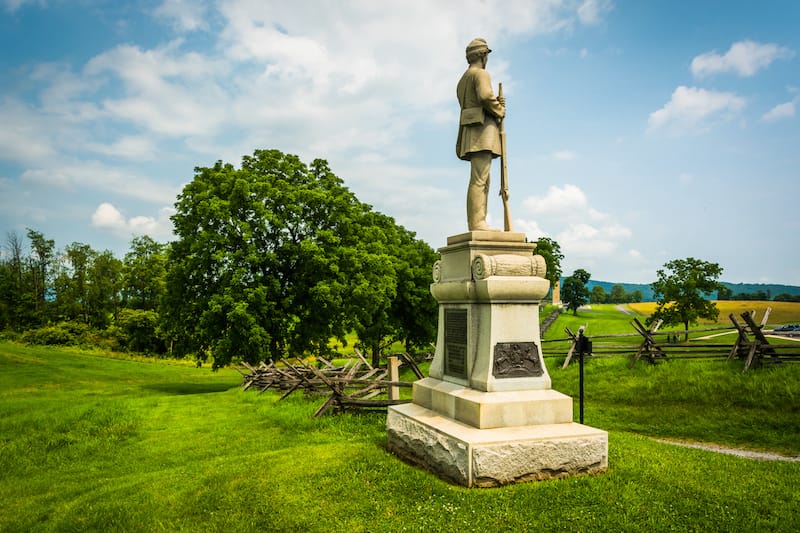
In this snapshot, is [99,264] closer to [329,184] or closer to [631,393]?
[329,184]

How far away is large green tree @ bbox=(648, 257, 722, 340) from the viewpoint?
32.2 m

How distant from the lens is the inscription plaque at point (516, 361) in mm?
6402

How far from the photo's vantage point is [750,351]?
13.8 m

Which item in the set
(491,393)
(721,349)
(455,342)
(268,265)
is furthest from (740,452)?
(268,265)

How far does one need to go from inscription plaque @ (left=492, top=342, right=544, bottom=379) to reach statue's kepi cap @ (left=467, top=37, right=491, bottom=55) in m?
4.58

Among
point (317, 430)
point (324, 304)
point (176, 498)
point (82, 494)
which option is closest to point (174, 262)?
point (324, 304)

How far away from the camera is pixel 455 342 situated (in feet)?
23.2

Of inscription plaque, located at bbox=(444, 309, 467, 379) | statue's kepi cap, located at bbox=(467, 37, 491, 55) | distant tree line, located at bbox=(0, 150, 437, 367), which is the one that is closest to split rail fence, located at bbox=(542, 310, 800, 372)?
inscription plaque, located at bbox=(444, 309, 467, 379)

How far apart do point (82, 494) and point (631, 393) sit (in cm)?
1404

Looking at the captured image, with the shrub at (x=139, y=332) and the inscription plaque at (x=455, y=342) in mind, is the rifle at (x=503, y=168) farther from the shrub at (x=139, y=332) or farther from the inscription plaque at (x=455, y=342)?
the shrub at (x=139, y=332)

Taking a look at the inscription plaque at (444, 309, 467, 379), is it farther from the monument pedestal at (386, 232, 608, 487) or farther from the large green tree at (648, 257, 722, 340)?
the large green tree at (648, 257, 722, 340)

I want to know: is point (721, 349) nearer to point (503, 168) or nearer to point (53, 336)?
point (503, 168)

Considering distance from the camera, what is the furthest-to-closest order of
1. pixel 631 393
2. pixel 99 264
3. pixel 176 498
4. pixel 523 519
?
pixel 99 264
pixel 631 393
pixel 176 498
pixel 523 519

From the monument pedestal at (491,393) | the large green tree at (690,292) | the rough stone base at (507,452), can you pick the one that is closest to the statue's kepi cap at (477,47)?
the monument pedestal at (491,393)
